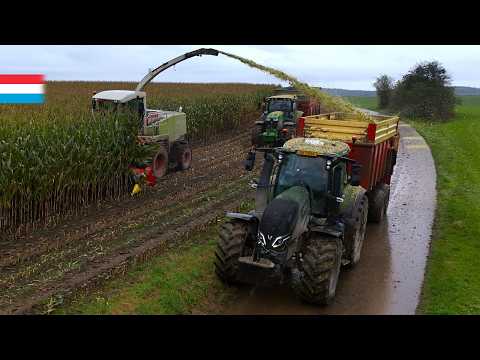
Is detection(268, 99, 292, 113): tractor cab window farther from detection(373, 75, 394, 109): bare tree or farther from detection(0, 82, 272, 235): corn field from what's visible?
detection(373, 75, 394, 109): bare tree

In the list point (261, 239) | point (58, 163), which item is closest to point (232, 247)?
point (261, 239)

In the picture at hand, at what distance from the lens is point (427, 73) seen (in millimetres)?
49062

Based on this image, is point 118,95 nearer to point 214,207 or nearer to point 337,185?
point 214,207

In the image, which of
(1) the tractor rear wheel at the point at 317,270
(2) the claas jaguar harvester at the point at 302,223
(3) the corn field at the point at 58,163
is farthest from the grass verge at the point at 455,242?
(3) the corn field at the point at 58,163

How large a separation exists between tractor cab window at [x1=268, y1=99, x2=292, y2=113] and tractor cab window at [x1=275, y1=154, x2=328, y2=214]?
15.7 metres

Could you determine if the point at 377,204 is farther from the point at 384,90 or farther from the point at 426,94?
the point at 384,90

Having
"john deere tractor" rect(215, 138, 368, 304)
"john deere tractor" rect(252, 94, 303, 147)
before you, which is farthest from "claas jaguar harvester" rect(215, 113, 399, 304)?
"john deere tractor" rect(252, 94, 303, 147)

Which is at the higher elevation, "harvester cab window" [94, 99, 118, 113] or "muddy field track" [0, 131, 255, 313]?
"harvester cab window" [94, 99, 118, 113]

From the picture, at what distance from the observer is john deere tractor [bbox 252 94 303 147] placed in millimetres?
22422

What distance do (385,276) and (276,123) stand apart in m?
14.0

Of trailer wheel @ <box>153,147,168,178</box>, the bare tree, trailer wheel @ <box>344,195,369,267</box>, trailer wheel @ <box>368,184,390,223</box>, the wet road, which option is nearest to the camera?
the wet road

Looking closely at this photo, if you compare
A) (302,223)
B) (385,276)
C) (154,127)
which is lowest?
(385,276)

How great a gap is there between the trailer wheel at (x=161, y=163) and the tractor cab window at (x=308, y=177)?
26.3 ft

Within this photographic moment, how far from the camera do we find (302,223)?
768cm
